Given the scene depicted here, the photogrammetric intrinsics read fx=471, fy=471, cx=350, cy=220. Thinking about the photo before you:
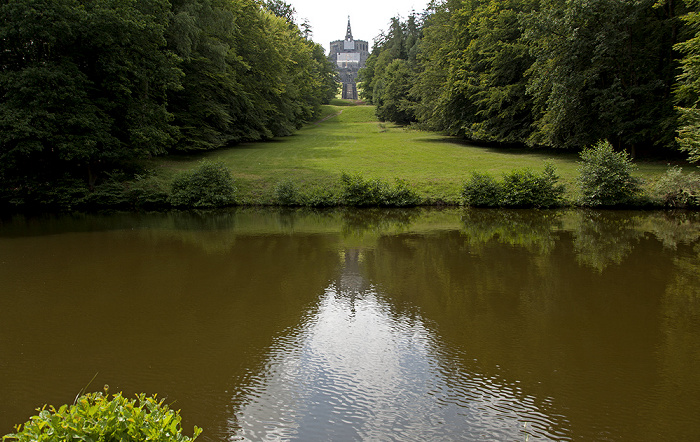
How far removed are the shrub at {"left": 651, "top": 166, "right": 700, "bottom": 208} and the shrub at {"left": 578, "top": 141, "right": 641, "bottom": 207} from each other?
75cm

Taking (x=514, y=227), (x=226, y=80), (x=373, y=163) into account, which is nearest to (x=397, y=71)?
(x=226, y=80)

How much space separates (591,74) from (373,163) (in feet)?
38.0

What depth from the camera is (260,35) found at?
116 ft

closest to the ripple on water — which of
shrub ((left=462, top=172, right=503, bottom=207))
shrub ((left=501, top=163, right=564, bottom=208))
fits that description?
shrub ((left=462, top=172, right=503, bottom=207))

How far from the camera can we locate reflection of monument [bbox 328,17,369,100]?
14226 cm

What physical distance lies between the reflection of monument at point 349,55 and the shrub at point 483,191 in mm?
123749

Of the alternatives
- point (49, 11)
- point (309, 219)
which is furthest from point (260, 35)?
point (309, 219)

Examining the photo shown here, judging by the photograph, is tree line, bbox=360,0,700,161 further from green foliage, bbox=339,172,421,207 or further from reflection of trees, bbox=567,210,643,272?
green foliage, bbox=339,172,421,207

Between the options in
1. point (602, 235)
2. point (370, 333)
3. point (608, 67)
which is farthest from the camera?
point (608, 67)

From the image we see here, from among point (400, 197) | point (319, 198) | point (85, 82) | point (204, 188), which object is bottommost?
point (319, 198)

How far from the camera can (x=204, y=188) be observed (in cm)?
1975

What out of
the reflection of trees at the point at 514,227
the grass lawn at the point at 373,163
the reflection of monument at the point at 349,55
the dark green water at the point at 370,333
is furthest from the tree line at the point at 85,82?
the reflection of monument at the point at 349,55

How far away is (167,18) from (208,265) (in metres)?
15.5

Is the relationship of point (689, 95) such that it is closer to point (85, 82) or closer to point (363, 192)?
point (363, 192)
